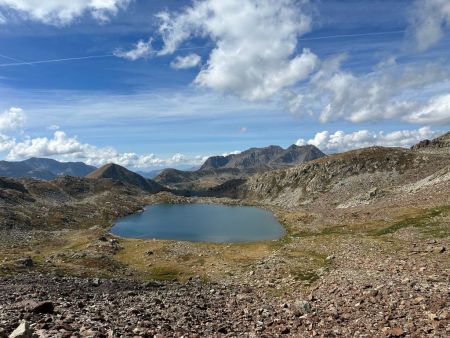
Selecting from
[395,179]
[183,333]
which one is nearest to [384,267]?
[183,333]

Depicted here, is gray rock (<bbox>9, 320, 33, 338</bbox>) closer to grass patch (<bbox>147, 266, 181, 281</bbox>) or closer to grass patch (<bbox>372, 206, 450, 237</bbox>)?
grass patch (<bbox>147, 266, 181, 281</bbox>)

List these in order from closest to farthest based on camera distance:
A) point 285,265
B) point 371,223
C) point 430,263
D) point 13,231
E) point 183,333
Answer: point 183,333, point 430,263, point 285,265, point 371,223, point 13,231

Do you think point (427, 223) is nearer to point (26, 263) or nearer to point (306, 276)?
point (306, 276)

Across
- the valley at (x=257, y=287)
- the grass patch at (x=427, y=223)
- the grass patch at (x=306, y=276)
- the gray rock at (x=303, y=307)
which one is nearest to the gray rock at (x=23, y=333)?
the valley at (x=257, y=287)

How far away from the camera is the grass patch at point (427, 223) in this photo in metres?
58.0

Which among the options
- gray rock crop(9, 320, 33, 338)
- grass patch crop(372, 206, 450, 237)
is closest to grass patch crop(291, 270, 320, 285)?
grass patch crop(372, 206, 450, 237)

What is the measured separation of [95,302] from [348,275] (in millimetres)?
23292

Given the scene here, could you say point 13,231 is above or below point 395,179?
below

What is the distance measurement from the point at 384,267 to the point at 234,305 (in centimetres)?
1574

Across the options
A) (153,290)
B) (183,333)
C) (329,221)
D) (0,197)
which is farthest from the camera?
(0,197)

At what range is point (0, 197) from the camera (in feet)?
599

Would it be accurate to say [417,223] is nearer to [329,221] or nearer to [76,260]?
[329,221]

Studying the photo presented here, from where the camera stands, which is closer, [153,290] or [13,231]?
[153,290]

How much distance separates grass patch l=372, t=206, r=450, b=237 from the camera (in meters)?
58.0
